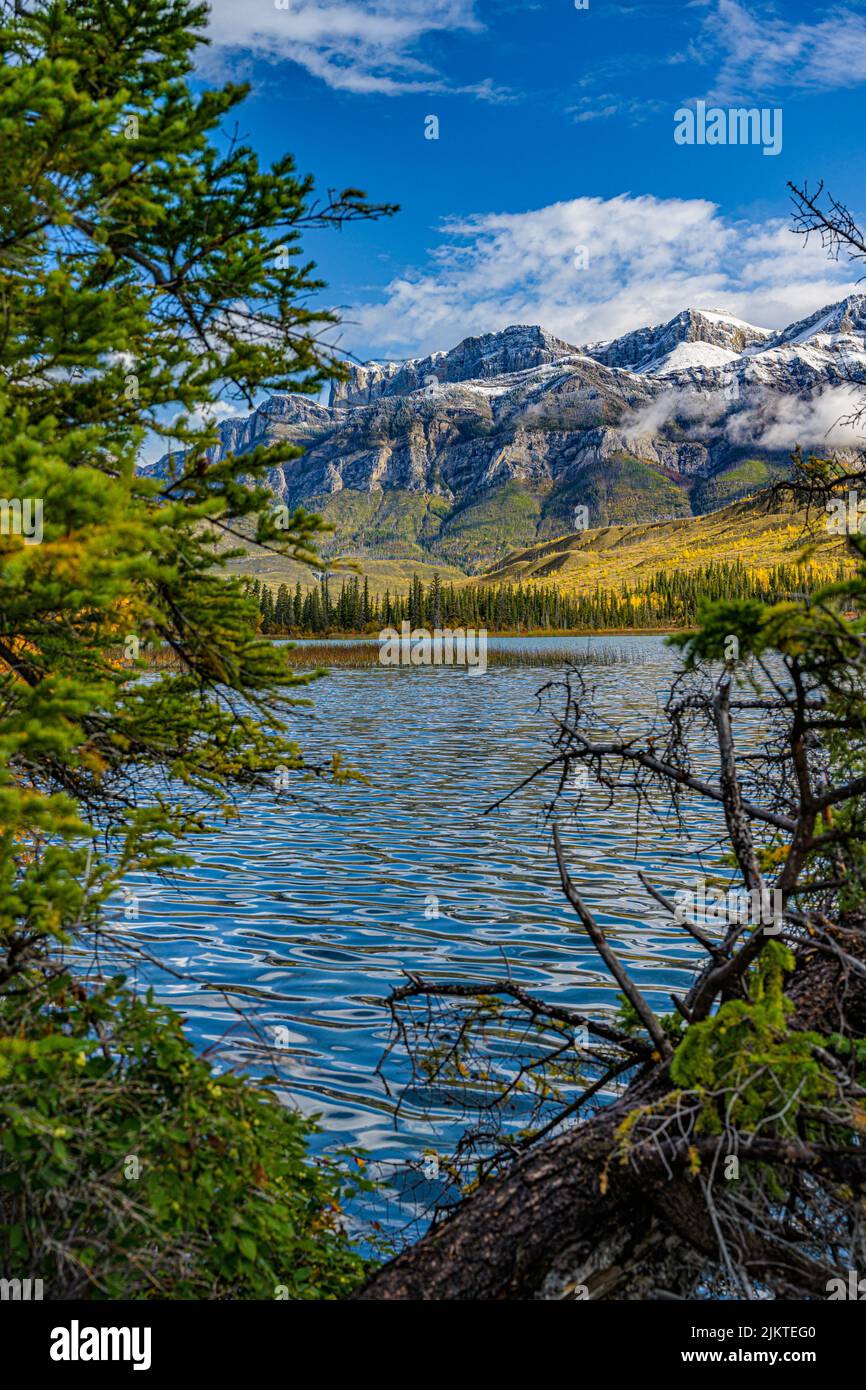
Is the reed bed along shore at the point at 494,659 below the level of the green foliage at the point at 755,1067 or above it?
above

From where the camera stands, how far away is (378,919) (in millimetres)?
16797

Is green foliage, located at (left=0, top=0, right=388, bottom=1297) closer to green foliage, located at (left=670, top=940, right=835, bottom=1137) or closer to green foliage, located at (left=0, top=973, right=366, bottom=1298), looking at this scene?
green foliage, located at (left=0, top=973, right=366, bottom=1298)

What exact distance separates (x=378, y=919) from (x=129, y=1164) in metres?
12.3

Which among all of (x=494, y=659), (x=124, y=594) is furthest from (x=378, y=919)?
(x=494, y=659)

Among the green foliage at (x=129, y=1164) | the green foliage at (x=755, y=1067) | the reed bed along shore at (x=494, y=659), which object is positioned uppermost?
the reed bed along shore at (x=494, y=659)

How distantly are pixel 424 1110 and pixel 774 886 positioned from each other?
6.02 meters

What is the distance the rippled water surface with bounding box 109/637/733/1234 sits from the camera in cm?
1079

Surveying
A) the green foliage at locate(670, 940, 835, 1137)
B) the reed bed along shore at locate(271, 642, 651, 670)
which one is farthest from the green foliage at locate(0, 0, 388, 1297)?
the reed bed along shore at locate(271, 642, 651, 670)

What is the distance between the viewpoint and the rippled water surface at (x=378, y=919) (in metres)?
10.8

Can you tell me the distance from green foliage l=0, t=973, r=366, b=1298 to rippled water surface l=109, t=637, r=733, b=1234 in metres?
0.54

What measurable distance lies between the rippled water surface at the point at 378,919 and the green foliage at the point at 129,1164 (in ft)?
1.76

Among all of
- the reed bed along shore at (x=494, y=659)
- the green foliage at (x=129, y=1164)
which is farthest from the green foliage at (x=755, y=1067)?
the reed bed along shore at (x=494, y=659)

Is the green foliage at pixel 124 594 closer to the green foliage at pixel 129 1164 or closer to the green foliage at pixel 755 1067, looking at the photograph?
the green foliage at pixel 129 1164

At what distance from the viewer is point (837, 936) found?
5789 mm
